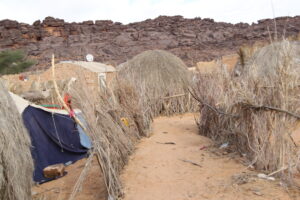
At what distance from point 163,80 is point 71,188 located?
5.62 metres

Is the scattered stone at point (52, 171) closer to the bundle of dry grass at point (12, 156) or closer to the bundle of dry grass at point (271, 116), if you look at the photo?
the bundle of dry grass at point (12, 156)

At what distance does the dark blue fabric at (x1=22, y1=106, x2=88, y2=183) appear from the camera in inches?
212

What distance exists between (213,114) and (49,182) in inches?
115

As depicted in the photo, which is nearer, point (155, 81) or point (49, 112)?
point (49, 112)

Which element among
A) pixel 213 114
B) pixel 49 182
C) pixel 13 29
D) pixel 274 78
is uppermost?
pixel 13 29

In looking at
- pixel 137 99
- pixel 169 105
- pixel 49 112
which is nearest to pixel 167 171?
pixel 137 99

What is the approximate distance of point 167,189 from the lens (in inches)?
129

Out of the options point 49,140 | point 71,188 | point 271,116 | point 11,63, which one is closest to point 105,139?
point 71,188

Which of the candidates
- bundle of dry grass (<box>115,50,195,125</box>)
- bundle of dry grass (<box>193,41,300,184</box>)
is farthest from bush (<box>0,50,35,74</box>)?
bundle of dry grass (<box>193,41,300,184</box>)

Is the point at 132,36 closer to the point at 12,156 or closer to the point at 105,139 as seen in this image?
the point at 105,139

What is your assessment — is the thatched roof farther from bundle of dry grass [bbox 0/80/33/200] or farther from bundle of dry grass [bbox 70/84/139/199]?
bundle of dry grass [bbox 0/80/33/200]

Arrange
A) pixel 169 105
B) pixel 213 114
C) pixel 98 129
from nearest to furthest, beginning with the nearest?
pixel 98 129
pixel 213 114
pixel 169 105

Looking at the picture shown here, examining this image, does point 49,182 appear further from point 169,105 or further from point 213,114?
point 169,105

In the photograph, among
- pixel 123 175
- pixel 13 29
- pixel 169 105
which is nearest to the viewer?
pixel 123 175
